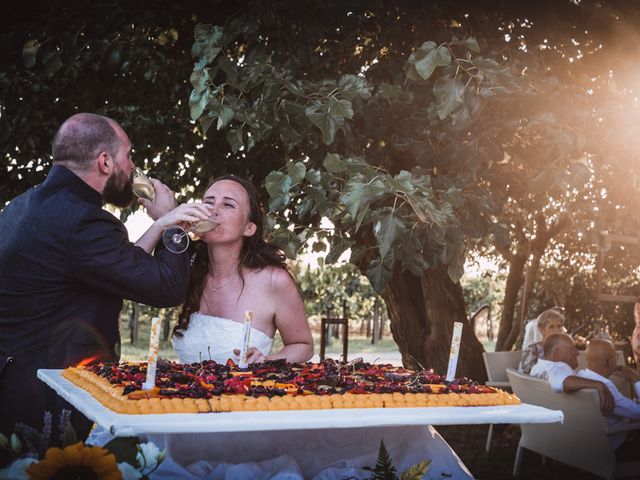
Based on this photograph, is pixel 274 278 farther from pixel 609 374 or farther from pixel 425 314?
pixel 425 314

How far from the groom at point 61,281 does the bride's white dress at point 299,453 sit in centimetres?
31

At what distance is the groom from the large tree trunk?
424 cm

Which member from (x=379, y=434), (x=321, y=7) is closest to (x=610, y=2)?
(x=321, y=7)

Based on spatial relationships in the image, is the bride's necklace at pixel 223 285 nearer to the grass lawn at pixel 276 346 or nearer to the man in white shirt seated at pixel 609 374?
the man in white shirt seated at pixel 609 374

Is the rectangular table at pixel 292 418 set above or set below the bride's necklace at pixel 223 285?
below

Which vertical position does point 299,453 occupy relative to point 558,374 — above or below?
below

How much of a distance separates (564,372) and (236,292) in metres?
2.66

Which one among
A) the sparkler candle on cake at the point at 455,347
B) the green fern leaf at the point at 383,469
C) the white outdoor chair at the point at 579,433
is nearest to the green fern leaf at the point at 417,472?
the green fern leaf at the point at 383,469

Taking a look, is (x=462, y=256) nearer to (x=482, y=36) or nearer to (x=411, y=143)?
(x=411, y=143)

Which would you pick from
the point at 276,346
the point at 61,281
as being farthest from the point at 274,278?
the point at 276,346

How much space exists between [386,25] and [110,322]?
2.87 meters

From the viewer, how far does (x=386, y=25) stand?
16.1 feet

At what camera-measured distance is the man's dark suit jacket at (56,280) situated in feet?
8.81

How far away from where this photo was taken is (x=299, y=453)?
2.51 m
